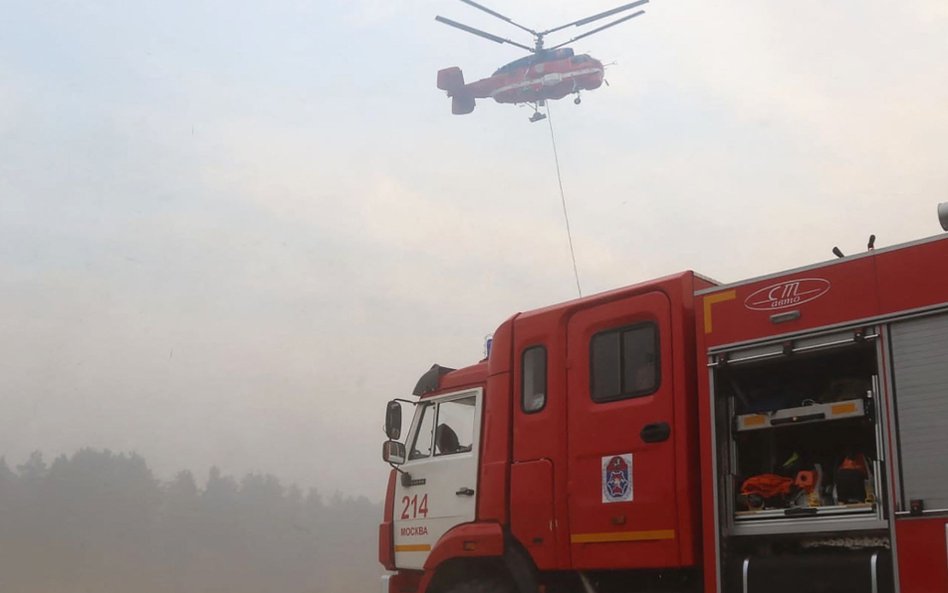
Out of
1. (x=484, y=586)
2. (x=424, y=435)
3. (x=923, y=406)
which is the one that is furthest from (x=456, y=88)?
(x=923, y=406)

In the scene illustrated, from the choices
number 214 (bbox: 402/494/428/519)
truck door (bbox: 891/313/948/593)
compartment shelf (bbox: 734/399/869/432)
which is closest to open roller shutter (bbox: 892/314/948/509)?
truck door (bbox: 891/313/948/593)

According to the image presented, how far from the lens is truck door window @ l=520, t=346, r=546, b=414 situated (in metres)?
7.64

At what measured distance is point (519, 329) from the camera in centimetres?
798

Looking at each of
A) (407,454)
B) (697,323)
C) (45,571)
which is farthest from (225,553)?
(697,323)

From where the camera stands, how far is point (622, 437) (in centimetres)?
687

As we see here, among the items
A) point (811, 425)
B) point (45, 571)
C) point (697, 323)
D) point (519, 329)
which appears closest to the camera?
point (811, 425)

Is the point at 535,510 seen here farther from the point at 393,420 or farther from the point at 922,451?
the point at 922,451

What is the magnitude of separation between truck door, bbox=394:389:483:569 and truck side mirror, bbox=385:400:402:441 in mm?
182

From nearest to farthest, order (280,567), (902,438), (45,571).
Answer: (902,438)
(45,571)
(280,567)

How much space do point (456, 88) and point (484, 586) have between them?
33450mm

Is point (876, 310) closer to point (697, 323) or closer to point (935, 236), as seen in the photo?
point (935, 236)

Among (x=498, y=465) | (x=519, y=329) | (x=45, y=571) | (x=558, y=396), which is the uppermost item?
(x=519, y=329)

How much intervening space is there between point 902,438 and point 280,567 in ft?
115

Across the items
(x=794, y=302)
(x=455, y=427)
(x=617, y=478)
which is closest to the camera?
(x=794, y=302)
